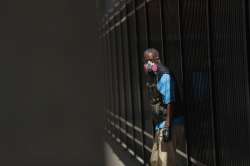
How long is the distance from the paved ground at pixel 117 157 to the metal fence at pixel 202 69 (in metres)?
0.21

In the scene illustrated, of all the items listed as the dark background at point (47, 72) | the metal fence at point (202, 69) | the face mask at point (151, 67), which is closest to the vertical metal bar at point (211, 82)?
the metal fence at point (202, 69)

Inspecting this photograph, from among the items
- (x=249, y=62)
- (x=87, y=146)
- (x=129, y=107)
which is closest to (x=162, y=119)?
(x=249, y=62)

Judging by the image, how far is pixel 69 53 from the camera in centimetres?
1883

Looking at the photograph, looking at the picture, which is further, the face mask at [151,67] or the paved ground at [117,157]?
the paved ground at [117,157]

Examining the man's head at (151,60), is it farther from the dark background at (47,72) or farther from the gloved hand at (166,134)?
the dark background at (47,72)

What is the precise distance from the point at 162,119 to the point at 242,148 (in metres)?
1.85

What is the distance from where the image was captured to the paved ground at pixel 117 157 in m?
13.6

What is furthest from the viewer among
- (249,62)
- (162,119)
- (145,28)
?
(145,28)

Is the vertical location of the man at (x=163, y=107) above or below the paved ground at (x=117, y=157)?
above

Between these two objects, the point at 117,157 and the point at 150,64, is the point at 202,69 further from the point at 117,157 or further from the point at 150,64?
the point at 117,157

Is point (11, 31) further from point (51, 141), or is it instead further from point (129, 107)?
point (129, 107)

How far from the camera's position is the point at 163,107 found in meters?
8.31

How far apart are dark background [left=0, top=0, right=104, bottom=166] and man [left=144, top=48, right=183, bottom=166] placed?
398 inches

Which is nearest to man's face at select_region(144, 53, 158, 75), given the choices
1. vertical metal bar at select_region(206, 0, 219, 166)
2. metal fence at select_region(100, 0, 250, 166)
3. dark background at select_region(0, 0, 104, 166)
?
metal fence at select_region(100, 0, 250, 166)
